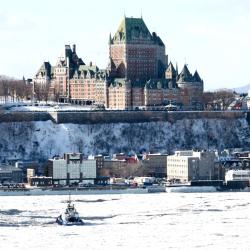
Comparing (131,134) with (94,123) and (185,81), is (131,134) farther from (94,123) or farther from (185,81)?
(185,81)

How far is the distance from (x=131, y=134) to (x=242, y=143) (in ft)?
36.8

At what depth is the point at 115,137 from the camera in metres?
132

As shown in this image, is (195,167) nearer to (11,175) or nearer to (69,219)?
(11,175)

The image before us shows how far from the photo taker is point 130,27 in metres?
149

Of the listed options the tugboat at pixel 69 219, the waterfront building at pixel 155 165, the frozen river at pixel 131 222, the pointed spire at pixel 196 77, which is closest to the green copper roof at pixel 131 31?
the pointed spire at pixel 196 77

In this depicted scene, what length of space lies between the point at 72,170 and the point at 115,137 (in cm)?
2214

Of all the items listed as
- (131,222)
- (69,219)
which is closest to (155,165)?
(131,222)

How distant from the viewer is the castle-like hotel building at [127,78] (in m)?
147

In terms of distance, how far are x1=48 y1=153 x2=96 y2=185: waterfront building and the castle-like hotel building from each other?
115 ft

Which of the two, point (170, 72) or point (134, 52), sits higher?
point (134, 52)

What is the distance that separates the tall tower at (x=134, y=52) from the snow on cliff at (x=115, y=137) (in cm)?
1294

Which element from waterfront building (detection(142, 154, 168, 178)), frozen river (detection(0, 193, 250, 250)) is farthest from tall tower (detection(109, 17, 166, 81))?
frozen river (detection(0, 193, 250, 250))

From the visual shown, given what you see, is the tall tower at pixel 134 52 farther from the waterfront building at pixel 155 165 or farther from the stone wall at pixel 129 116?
the waterfront building at pixel 155 165

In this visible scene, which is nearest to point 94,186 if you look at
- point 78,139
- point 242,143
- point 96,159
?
point 96,159
